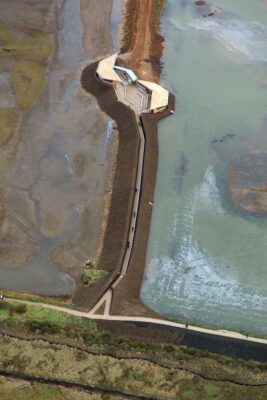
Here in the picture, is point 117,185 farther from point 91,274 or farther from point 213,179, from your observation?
point 91,274

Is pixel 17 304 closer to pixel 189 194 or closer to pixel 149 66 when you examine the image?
pixel 189 194

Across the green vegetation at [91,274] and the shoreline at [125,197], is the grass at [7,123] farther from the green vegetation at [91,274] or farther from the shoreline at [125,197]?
the green vegetation at [91,274]

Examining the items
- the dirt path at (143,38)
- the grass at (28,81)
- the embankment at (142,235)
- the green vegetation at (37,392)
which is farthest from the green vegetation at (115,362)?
the dirt path at (143,38)

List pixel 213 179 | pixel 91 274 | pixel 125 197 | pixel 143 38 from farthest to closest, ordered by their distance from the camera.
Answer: pixel 143 38 < pixel 213 179 < pixel 125 197 < pixel 91 274

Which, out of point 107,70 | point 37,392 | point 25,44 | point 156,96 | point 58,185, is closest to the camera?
point 37,392

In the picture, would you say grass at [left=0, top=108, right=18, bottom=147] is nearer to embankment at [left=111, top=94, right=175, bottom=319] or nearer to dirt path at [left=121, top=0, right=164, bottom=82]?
embankment at [left=111, top=94, right=175, bottom=319]

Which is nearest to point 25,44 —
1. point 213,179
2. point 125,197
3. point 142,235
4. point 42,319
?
point 125,197

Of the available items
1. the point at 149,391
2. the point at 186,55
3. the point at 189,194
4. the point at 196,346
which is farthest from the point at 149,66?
the point at 149,391
